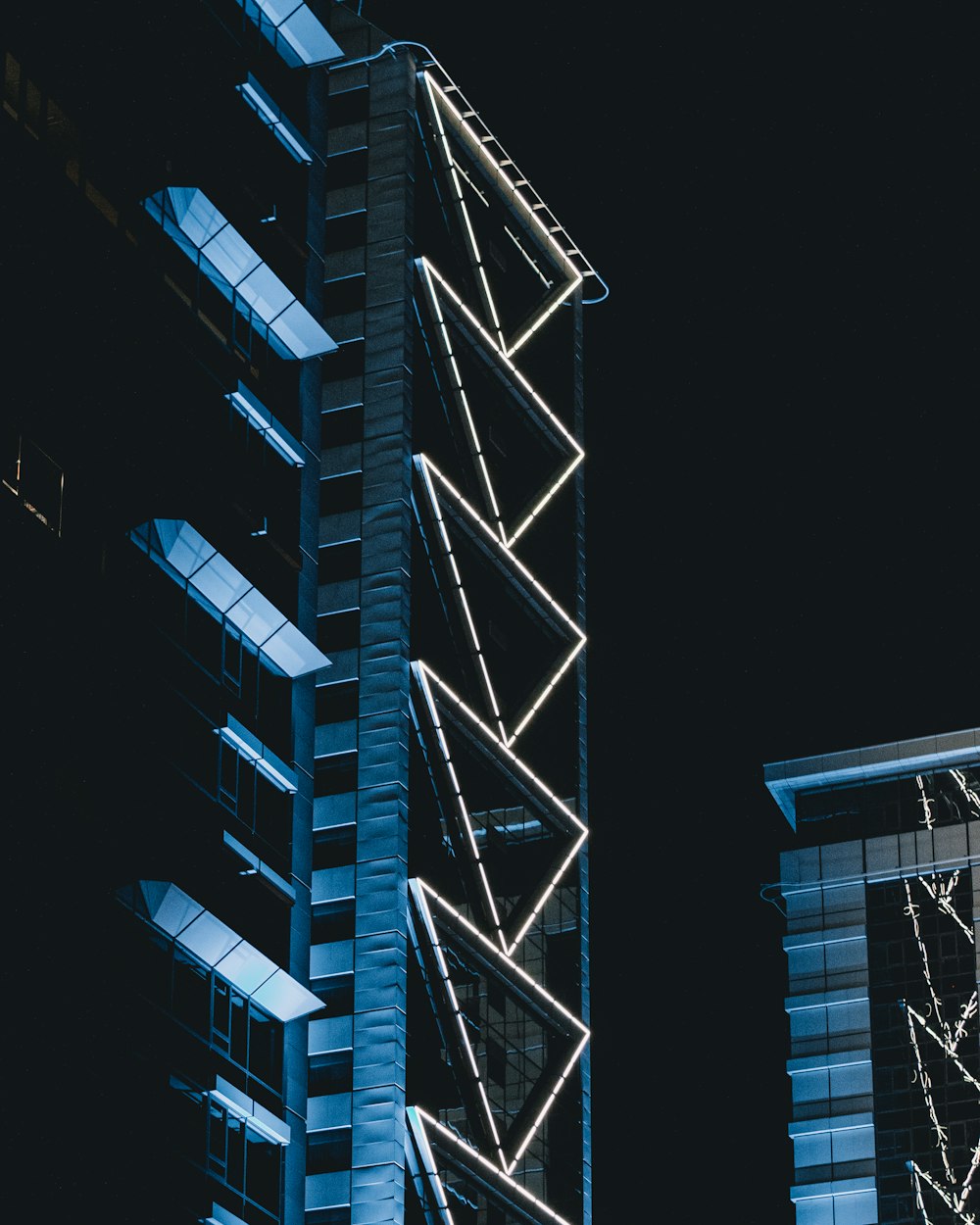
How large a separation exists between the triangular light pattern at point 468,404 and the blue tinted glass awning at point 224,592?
17329 mm

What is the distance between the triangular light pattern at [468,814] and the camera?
313ft

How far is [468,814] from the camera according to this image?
9712cm

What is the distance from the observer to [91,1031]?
6750cm

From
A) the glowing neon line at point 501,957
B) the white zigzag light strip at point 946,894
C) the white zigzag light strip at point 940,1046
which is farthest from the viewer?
the white zigzag light strip at point 946,894

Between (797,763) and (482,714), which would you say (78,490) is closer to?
(482,714)

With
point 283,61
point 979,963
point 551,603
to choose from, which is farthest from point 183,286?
point 979,963

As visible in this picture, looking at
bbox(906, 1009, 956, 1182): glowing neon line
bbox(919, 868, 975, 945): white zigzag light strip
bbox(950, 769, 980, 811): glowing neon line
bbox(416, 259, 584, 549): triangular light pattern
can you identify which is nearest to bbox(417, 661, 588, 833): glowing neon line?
bbox(416, 259, 584, 549): triangular light pattern

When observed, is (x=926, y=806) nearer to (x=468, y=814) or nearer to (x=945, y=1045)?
(x=945, y=1045)

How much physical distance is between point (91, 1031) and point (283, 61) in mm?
48393

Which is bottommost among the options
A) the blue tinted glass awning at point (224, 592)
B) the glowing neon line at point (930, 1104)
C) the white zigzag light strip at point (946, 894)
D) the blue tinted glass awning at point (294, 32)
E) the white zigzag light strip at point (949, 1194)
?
the blue tinted glass awning at point (224, 592)

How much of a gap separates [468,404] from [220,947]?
3335 cm

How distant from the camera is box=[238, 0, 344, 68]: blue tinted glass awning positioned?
4035 inches

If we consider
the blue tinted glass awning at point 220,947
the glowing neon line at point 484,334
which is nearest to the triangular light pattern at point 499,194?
the glowing neon line at point 484,334

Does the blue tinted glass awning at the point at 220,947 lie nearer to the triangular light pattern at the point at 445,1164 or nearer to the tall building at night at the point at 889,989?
the triangular light pattern at the point at 445,1164
